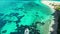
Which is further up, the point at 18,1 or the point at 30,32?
the point at 18,1

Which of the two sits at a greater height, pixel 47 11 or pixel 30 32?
pixel 47 11

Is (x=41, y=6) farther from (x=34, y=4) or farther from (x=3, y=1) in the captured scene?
(x=3, y=1)

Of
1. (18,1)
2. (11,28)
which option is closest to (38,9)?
(18,1)

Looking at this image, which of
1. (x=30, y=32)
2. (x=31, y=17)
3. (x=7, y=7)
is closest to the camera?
(x=30, y=32)

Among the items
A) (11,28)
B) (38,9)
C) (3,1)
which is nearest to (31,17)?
(38,9)

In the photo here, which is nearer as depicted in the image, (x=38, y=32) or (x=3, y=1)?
(x=38, y=32)

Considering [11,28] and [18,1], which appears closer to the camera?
[11,28]

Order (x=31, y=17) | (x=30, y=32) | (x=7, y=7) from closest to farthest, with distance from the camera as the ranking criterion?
(x=30, y=32) < (x=31, y=17) < (x=7, y=7)

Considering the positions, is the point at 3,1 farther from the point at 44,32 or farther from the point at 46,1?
the point at 44,32

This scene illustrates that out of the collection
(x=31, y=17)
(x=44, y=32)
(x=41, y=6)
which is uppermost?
(x=41, y=6)
